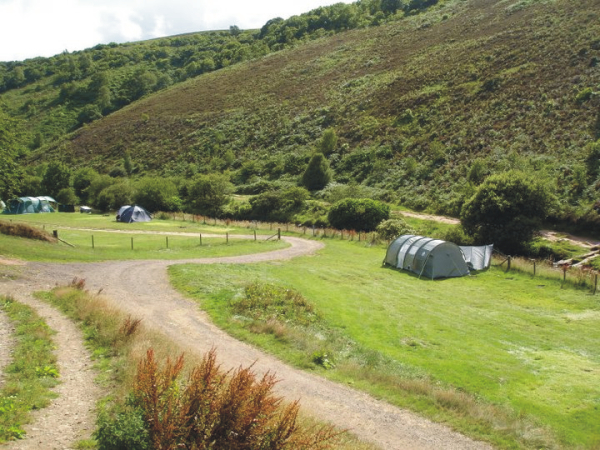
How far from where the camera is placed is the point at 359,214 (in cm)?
4588

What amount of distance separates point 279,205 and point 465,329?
40.8 metres

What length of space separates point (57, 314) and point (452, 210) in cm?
4070

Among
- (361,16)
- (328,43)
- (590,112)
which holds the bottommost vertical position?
(590,112)

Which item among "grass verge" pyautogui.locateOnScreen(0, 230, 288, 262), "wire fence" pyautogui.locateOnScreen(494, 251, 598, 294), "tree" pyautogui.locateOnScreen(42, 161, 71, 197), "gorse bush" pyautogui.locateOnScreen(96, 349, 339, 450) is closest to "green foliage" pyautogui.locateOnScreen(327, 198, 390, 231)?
"grass verge" pyautogui.locateOnScreen(0, 230, 288, 262)

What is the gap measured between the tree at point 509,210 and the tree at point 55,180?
238 feet

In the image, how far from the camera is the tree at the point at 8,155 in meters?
29.1

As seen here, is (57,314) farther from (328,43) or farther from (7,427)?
(328,43)

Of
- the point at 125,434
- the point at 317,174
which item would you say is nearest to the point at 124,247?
the point at 125,434

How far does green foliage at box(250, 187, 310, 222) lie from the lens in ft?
187

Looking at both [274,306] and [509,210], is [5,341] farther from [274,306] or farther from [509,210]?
[509,210]

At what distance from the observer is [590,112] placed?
56.3 meters

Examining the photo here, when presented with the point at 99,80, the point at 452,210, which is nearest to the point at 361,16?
the point at 99,80

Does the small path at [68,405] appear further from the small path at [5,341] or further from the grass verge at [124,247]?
the grass verge at [124,247]

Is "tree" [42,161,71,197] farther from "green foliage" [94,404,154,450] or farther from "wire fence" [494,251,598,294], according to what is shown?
"green foliage" [94,404,154,450]
